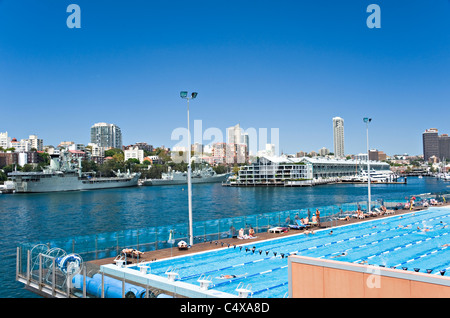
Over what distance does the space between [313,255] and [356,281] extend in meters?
10.8

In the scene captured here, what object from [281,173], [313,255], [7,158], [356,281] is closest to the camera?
[356,281]

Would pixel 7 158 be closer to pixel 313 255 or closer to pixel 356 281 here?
pixel 313 255

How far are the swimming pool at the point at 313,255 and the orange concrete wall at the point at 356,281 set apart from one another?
13.0ft

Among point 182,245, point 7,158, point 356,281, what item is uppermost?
point 7,158

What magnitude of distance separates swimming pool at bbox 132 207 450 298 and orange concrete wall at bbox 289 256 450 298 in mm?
3948

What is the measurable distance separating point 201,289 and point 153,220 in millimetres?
40922

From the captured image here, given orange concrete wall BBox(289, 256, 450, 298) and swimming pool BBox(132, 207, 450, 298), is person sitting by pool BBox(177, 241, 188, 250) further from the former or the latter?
orange concrete wall BBox(289, 256, 450, 298)

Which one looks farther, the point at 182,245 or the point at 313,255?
the point at 182,245

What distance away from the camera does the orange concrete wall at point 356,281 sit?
256 inches

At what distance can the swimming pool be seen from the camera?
13805 millimetres

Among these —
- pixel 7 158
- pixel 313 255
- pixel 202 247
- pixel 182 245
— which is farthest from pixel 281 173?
pixel 7 158

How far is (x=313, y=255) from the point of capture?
1759cm
